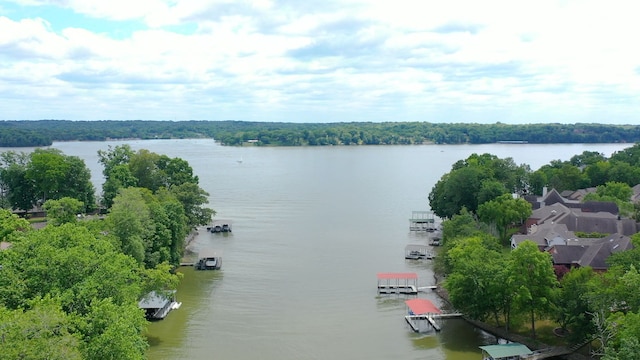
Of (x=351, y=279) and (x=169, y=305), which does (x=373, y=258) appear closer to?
(x=351, y=279)

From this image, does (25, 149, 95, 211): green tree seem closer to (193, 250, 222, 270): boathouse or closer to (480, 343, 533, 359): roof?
(193, 250, 222, 270): boathouse

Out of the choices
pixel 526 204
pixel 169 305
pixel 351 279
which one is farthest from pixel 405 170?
pixel 169 305

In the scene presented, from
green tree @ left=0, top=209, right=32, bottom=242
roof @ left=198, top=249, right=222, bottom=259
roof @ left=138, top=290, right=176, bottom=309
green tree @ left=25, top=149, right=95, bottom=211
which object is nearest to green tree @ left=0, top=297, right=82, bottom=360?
roof @ left=138, top=290, right=176, bottom=309

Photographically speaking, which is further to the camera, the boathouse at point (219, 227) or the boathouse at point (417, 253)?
the boathouse at point (219, 227)

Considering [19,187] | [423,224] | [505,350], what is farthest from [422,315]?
[19,187]

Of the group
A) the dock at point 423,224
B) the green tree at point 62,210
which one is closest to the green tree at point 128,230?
the green tree at point 62,210

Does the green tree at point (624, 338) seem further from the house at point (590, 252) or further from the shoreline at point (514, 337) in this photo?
the house at point (590, 252)
